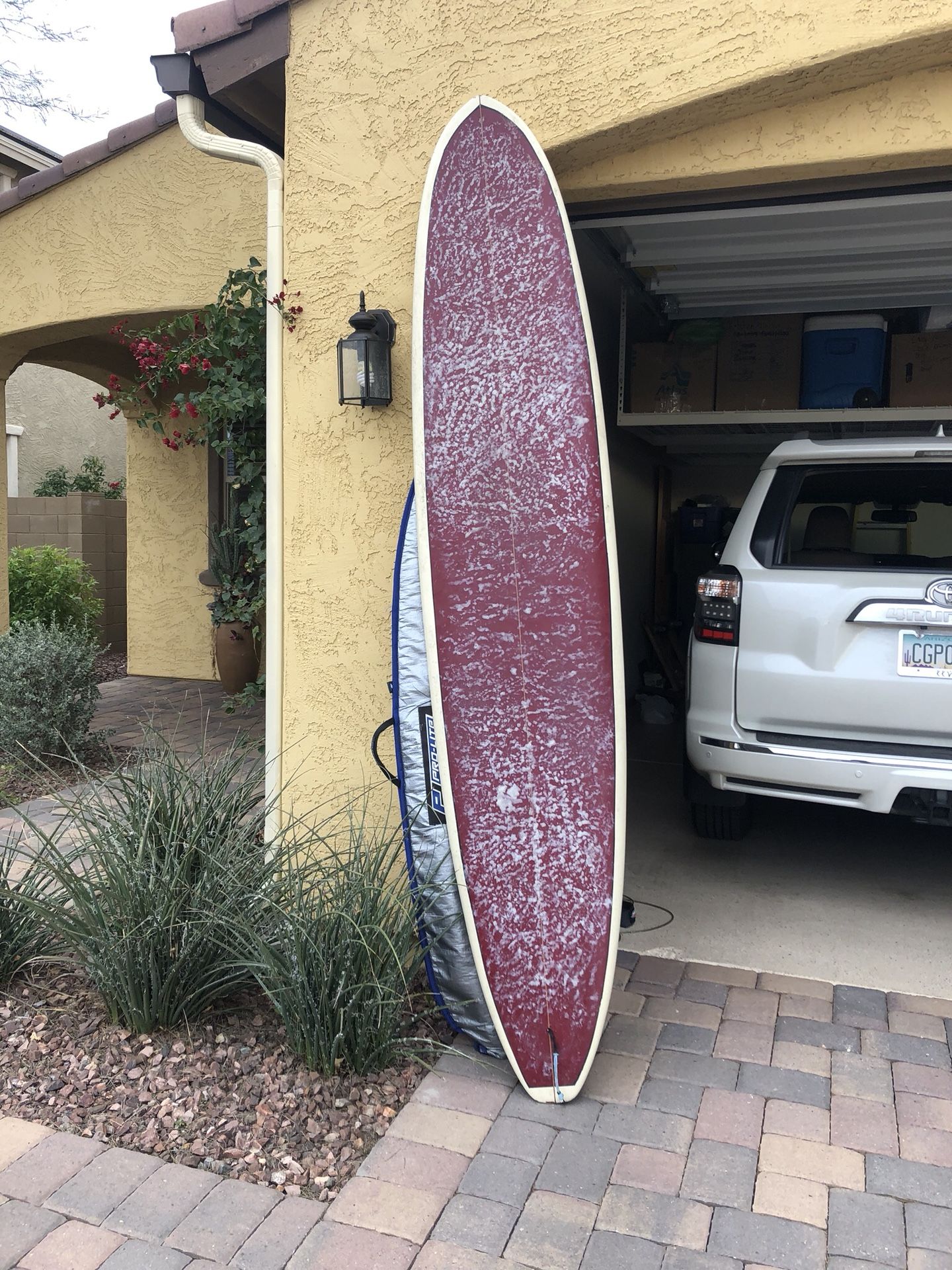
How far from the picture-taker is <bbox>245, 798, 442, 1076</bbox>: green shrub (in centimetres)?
250

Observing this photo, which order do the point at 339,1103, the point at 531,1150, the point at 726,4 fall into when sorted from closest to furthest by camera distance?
the point at 531,1150 → the point at 339,1103 → the point at 726,4

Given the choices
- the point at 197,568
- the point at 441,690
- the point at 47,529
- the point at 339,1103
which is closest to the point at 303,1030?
the point at 339,1103

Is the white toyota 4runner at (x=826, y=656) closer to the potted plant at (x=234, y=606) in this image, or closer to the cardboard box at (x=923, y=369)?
the cardboard box at (x=923, y=369)

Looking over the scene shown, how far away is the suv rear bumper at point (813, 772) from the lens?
3471 mm

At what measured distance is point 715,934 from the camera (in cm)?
354

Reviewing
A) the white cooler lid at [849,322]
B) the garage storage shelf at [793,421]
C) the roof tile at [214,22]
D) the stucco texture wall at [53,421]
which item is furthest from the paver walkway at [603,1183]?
the stucco texture wall at [53,421]

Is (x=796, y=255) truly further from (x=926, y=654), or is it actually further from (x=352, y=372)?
(x=352, y=372)

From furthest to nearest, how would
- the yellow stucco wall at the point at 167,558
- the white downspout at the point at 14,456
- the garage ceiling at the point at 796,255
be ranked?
the white downspout at the point at 14,456 → the yellow stucco wall at the point at 167,558 → the garage ceiling at the point at 796,255

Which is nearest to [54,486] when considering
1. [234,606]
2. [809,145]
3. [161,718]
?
[161,718]

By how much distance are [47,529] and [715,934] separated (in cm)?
944

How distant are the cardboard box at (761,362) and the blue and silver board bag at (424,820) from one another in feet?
11.8

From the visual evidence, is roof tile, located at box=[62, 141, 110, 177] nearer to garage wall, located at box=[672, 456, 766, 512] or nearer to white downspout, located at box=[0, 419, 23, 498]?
garage wall, located at box=[672, 456, 766, 512]

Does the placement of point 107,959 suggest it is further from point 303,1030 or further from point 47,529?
point 47,529

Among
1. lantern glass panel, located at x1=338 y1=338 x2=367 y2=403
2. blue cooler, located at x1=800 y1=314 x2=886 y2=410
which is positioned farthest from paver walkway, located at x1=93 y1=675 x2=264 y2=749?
blue cooler, located at x1=800 y1=314 x2=886 y2=410
